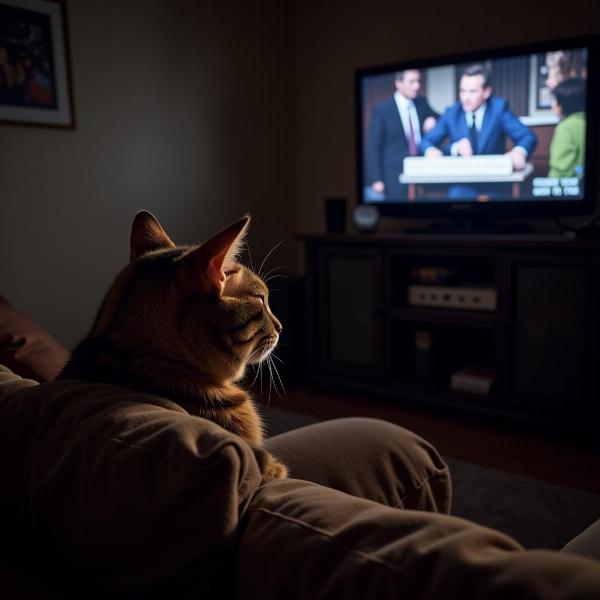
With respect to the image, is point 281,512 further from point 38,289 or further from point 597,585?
point 38,289

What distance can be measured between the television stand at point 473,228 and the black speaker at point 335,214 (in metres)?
0.38

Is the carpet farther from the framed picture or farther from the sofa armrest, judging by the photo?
the framed picture

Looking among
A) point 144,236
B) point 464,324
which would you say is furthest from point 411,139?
point 144,236

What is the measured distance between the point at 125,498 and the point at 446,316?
260 centimetres

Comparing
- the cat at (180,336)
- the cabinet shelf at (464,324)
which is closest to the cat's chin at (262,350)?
the cat at (180,336)

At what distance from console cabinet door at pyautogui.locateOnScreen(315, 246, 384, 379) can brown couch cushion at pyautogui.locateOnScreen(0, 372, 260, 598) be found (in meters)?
2.60

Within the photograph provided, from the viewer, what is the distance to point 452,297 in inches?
116

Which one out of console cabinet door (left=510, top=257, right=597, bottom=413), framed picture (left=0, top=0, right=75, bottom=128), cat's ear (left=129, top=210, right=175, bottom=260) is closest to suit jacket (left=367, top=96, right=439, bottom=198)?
console cabinet door (left=510, top=257, right=597, bottom=413)

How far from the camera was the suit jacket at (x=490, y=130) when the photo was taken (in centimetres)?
289

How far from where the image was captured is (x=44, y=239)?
288cm

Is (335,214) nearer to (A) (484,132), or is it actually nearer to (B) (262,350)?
(A) (484,132)

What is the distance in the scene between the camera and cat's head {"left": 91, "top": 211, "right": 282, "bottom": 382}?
2.32 ft

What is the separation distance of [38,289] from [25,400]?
7.96 ft

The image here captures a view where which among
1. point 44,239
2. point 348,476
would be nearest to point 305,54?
point 44,239
